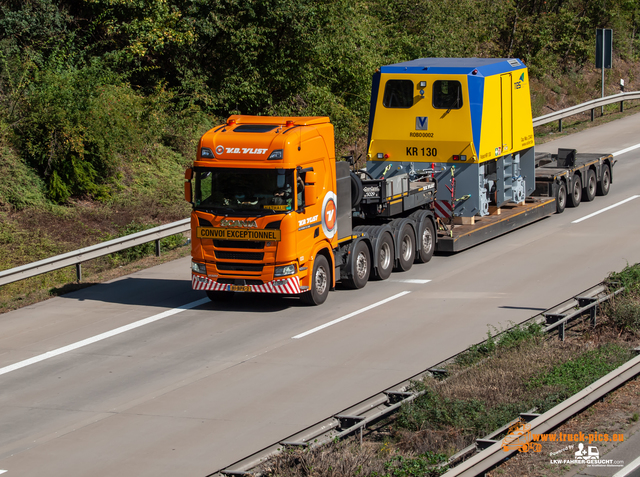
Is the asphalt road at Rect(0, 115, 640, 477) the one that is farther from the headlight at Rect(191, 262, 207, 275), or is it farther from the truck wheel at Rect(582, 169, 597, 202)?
the truck wheel at Rect(582, 169, 597, 202)

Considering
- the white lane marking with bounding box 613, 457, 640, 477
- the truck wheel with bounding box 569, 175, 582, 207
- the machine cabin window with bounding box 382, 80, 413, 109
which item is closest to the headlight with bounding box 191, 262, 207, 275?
the machine cabin window with bounding box 382, 80, 413, 109

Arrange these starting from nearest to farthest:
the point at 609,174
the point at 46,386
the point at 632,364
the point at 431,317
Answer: the point at 632,364 < the point at 46,386 < the point at 431,317 < the point at 609,174

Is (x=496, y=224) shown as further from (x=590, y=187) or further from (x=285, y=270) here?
(x=285, y=270)

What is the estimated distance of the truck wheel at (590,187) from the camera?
24047 mm

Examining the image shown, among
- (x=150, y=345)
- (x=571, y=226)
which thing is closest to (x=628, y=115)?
(x=571, y=226)

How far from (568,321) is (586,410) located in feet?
11.7

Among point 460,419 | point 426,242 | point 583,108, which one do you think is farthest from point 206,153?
point 583,108

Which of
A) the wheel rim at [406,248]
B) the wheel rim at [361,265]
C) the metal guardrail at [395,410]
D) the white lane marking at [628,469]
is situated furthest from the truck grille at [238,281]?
the white lane marking at [628,469]

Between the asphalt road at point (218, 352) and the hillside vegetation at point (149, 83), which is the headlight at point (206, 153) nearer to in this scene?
the asphalt road at point (218, 352)

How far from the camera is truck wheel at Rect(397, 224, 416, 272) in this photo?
56.5 ft

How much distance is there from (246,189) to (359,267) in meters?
3.11

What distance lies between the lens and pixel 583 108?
34594 millimetres

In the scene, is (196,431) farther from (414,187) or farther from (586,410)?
(414,187)

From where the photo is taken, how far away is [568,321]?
12492 mm
